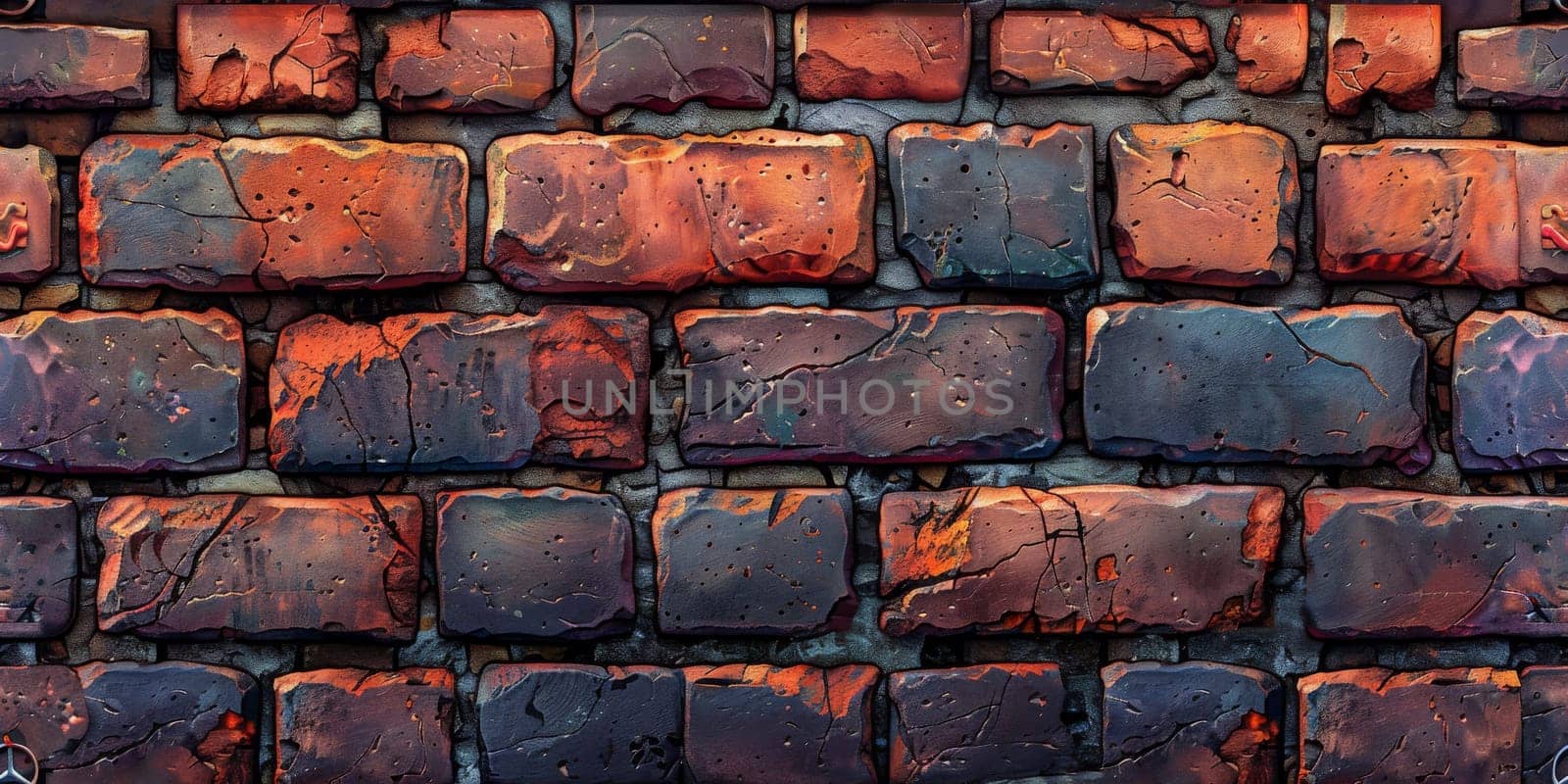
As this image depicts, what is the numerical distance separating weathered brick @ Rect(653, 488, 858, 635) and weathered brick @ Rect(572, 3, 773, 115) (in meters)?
0.43

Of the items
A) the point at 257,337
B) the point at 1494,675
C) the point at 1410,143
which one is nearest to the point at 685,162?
the point at 257,337

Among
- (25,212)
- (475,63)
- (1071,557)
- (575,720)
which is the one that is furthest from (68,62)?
(1071,557)

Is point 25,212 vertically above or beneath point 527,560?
above

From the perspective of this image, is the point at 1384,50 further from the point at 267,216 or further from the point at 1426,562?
the point at 267,216

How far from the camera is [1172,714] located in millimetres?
1056

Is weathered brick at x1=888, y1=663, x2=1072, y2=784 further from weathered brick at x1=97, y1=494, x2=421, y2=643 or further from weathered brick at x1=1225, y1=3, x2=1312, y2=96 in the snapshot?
weathered brick at x1=1225, y1=3, x2=1312, y2=96

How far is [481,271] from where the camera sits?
1029mm

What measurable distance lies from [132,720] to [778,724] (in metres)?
0.71

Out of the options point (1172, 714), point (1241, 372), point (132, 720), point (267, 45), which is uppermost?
point (267, 45)

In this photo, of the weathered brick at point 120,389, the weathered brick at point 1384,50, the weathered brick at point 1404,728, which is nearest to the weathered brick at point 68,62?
the weathered brick at point 120,389

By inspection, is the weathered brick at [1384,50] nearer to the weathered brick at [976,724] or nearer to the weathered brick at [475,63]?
the weathered brick at [976,724]

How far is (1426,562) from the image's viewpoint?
1.04 metres

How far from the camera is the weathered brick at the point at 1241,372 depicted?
3.38 feet

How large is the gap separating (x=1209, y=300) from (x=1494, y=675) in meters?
0.54
